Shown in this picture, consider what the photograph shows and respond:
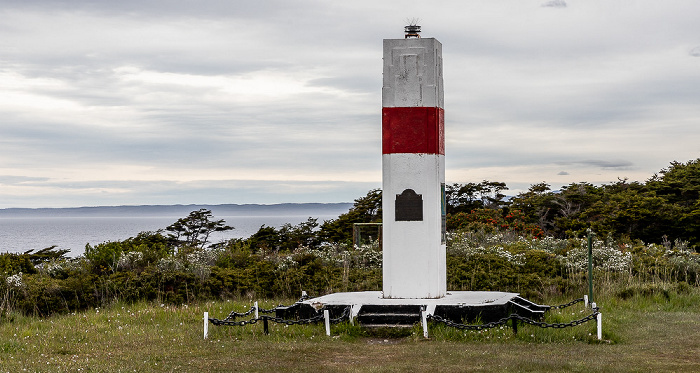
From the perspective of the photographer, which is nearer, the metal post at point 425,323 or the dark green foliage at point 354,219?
the metal post at point 425,323

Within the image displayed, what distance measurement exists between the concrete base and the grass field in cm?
51

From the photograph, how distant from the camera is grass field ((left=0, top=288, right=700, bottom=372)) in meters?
9.95

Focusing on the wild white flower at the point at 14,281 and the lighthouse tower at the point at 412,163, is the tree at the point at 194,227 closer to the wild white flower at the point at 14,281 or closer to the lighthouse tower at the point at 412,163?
the wild white flower at the point at 14,281

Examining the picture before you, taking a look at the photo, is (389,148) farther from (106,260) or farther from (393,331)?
(106,260)

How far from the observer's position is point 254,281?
18.0 meters

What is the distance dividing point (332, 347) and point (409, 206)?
3473 mm

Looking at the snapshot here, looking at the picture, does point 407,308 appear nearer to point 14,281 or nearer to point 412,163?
point 412,163

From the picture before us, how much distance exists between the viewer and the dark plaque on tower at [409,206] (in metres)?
13.9

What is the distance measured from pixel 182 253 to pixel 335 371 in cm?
1131

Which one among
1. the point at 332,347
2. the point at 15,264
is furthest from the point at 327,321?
the point at 15,264

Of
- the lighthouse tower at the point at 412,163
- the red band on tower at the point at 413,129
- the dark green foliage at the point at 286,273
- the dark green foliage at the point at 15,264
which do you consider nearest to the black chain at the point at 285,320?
the lighthouse tower at the point at 412,163

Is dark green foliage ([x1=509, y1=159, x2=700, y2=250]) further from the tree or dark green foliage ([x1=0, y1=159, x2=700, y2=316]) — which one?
the tree

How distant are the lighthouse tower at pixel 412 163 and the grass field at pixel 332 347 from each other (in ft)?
6.17

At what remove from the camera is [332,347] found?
11461 mm
